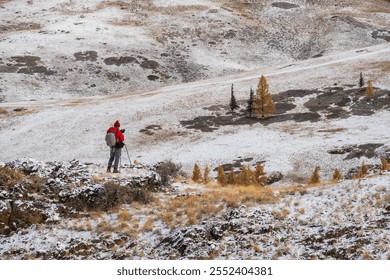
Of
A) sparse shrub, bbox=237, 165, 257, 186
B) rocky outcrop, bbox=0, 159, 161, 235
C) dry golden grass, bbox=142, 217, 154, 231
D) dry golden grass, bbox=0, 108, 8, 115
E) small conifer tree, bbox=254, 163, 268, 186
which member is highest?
rocky outcrop, bbox=0, 159, 161, 235

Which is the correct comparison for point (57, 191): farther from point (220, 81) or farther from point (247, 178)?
point (220, 81)

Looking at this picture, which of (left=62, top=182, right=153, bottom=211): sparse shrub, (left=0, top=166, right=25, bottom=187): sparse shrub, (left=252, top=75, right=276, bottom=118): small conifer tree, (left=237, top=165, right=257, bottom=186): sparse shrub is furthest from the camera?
(left=252, top=75, right=276, bottom=118): small conifer tree

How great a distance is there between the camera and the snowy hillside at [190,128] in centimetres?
1639

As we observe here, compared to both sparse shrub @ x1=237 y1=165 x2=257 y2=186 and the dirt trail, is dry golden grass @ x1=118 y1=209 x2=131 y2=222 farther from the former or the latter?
the dirt trail

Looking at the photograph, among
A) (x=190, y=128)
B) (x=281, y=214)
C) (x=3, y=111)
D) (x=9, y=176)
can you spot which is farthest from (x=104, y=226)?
(x=3, y=111)

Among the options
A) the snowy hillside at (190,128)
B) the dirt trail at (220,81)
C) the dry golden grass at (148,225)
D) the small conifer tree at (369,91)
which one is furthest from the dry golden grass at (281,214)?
the dirt trail at (220,81)

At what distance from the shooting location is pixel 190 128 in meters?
63.2

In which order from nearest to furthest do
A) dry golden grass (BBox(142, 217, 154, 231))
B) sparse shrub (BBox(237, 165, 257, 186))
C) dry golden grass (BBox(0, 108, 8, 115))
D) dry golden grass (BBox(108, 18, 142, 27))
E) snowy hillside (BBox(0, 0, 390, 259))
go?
snowy hillside (BBox(0, 0, 390, 259))
dry golden grass (BBox(142, 217, 154, 231))
sparse shrub (BBox(237, 165, 257, 186))
dry golden grass (BBox(0, 108, 8, 115))
dry golden grass (BBox(108, 18, 142, 27))

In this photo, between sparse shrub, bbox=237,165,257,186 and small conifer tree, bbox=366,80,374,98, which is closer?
sparse shrub, bbox=237,165,257,186

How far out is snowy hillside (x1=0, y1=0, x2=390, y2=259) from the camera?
16.4m

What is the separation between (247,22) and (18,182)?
396ft

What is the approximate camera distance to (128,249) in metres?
16.0

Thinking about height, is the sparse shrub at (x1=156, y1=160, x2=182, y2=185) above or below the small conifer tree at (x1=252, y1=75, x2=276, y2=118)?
above

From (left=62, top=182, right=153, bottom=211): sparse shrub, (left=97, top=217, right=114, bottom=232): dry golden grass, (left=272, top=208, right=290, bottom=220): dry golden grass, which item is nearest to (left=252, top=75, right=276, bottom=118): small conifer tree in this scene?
(left=62, top=182, right=153, bottom=211): sparse shrub
